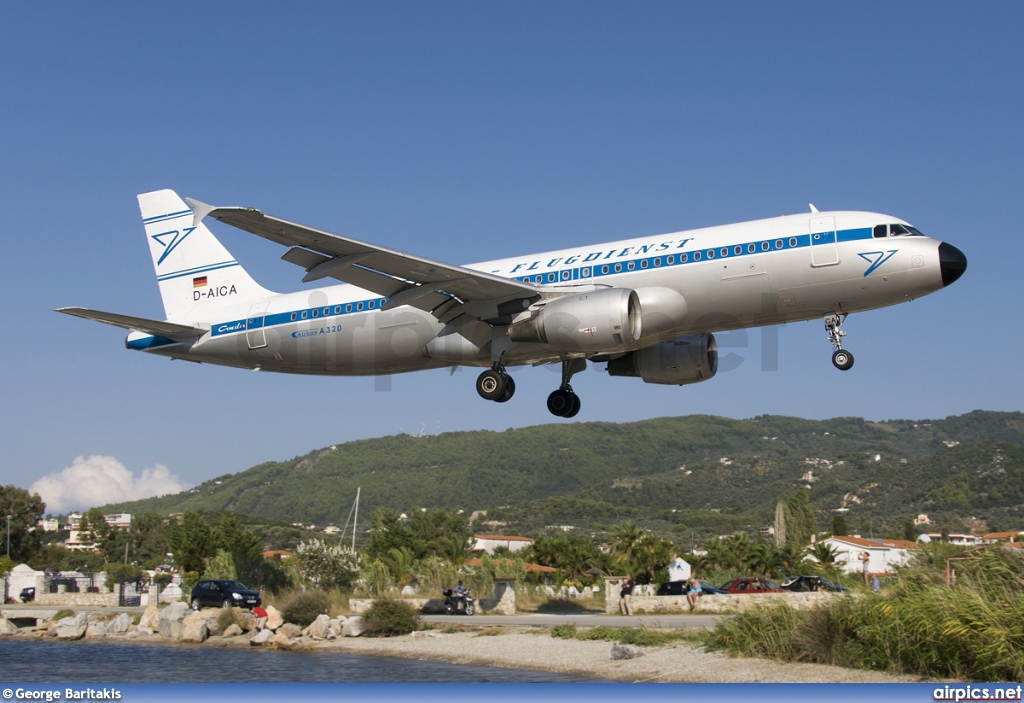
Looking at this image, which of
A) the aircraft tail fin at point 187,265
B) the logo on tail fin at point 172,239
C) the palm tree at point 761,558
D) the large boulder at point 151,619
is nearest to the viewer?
the aircraft tail fin at point 187,265

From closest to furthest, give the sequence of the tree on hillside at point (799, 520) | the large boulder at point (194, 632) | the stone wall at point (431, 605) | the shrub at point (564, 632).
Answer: the shrub at point (564, 632) < the large boulder at point (194, 632) < the stone wall at point (431, 605) < the tree on hillside at point (799, 520)

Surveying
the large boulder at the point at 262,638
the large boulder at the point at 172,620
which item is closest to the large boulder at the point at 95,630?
the large boulder at the point at 172,620

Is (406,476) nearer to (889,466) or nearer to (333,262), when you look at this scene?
(889,466)

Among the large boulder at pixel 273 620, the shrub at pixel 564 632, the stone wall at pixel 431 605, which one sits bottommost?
the large boulder at pixel 273 620

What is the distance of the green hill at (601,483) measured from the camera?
146 metres

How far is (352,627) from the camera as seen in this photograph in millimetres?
38156

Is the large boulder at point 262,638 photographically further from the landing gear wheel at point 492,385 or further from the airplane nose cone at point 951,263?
the airplane nose cone at point 951,263

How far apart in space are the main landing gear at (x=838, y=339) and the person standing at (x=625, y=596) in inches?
705

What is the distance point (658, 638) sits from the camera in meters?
26.0

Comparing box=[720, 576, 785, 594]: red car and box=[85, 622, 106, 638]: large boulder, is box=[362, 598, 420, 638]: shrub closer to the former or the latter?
box=[720, 576, 785, 594]: red car

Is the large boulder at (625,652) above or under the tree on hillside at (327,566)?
under

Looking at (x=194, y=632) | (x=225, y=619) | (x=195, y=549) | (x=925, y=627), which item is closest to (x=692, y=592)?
(x=925, y=627)

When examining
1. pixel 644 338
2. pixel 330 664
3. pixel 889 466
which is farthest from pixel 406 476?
pixel 644 338

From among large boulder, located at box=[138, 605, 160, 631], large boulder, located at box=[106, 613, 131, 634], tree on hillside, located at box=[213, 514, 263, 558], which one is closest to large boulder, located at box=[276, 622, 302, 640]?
large boulder, located at box=[138, 605, 160, 631]
